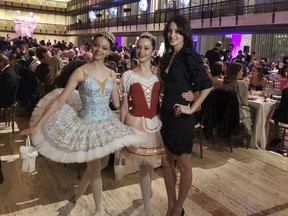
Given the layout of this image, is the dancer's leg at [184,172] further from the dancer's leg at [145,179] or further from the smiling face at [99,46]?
the smiling face at [99,46]

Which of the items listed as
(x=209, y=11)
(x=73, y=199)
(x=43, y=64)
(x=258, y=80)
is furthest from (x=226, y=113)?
(x=209, y=11)

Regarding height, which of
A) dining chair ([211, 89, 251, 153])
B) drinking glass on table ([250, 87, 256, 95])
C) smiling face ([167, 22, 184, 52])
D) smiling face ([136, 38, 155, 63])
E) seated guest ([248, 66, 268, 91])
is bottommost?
dining chair ([211, 89, 251, 153])

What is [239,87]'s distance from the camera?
13.5 feet

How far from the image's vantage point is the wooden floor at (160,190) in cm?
260

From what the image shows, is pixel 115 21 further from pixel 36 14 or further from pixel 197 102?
pixel 197 102

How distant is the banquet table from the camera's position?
169 inches

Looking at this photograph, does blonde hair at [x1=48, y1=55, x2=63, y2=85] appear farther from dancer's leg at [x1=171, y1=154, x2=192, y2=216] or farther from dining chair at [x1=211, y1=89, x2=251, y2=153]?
dancer's leg at [x1=171, y1=154, x2=192, y2=216]

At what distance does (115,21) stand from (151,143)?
2558 cm

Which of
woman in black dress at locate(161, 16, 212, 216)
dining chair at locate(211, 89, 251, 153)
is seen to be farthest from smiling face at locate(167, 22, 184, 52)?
dining chair at locate(211, 89, 251, 153)

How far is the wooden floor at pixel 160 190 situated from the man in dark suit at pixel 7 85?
0.74 metres

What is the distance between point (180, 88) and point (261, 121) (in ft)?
8.88

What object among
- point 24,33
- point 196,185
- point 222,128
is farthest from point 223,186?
point 24,33

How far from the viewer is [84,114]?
2141 millimetres

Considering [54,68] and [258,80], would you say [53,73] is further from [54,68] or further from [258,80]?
[258,80]
